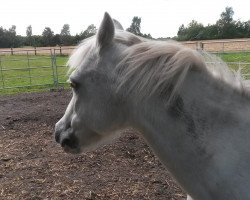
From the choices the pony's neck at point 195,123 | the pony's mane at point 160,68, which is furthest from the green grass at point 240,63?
the pony's neck at point 195,123

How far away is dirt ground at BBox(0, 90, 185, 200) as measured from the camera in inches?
171

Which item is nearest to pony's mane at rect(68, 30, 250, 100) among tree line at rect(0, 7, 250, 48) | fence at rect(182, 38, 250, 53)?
fence at rect(182, 38, 250, 53)

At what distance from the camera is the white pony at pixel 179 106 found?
171 centimetres

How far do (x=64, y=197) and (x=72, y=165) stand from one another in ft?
3.13

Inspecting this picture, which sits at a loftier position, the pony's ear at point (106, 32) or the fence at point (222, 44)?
the pony's ear at point (106, 32)

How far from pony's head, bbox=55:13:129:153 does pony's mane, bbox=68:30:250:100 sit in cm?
7

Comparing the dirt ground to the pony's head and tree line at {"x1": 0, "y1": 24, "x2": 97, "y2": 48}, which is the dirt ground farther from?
tree line at {"x1": 0, "y1": 24, "x2": 97, "y2": 48}

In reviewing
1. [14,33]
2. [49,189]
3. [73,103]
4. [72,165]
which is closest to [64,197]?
[49,189]

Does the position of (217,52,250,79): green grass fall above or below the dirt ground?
above

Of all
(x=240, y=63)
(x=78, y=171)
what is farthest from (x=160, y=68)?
(x=78, y=171)

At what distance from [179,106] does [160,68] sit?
0.23 meters

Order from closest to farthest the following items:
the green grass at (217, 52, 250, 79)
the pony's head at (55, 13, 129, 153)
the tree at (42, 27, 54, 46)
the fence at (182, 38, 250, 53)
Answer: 1. the pony's head at (55, 13, 129, 153)
2. the green grass at (217, 52, 250, 79)
3. the fence at (182, 38, 250, 53)
4. the tree at (42, 27, 54, 46)

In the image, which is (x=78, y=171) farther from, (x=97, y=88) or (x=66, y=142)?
(x=97, y=88)

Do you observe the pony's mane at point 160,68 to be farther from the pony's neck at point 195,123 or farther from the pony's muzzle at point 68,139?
the pony's muzzle at point 68,139
